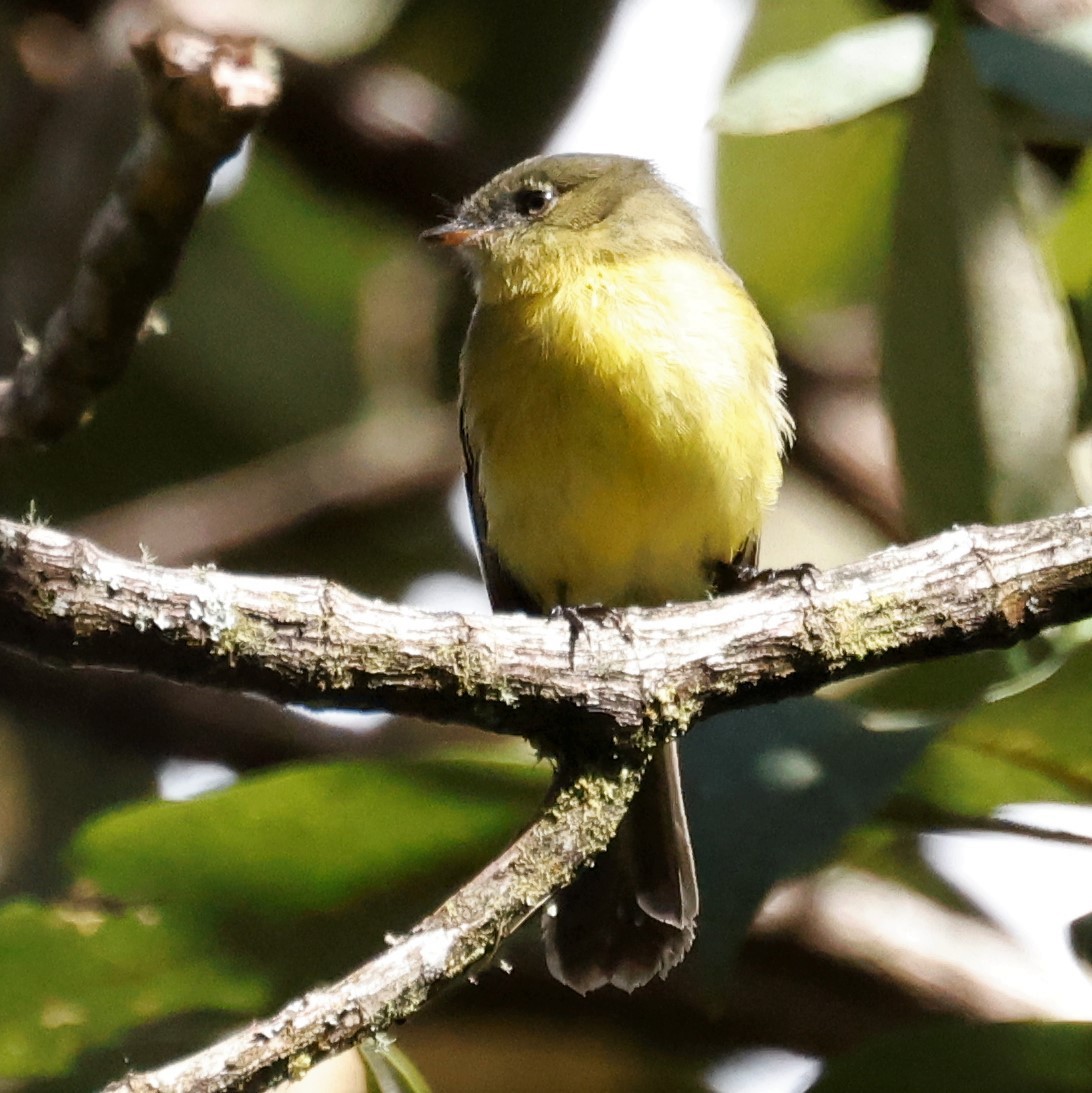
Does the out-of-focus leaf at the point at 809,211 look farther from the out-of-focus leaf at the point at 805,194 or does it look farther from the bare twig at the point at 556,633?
the bare twig at the point at 556,633

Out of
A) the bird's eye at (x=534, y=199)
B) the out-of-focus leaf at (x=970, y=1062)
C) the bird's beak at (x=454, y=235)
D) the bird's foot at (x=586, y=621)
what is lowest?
the out-of-focus leaf at (x=970, y=1062)

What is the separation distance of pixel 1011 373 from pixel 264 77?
1.36 metres

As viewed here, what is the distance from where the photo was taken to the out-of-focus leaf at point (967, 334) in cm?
313

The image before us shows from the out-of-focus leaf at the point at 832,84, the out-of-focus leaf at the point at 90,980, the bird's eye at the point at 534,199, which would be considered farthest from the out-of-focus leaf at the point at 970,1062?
the bird's eye at the point at 534,199

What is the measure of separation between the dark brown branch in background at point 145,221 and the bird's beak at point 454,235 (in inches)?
46.7

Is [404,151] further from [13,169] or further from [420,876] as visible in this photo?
[420,876]

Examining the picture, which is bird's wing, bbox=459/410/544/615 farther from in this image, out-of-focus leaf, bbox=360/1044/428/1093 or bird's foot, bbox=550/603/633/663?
out-of-focus leaf, bbox=360/1044/428/1093

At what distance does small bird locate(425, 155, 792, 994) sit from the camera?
3.50m

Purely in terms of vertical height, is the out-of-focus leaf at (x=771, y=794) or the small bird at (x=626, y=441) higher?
the small bird at (x=626, y=441)

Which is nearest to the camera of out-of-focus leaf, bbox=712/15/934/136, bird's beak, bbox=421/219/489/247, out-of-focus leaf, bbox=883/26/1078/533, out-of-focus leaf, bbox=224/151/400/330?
Answer: out-of-focus leaf, bbox=883/26/1078/533

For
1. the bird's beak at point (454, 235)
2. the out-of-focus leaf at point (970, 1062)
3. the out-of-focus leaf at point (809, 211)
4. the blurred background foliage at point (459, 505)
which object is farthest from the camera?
the out-of-focus leaf at point (809, 211)

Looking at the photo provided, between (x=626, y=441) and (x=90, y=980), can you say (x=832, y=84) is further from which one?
(x=90, y=980)

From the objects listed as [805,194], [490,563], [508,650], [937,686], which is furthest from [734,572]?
[508,650]

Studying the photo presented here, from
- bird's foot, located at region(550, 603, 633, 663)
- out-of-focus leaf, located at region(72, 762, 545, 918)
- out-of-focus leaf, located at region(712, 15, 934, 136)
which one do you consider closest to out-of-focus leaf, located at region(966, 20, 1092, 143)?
out-of-focus leaf, located at region(712, 15, 934, 136)
